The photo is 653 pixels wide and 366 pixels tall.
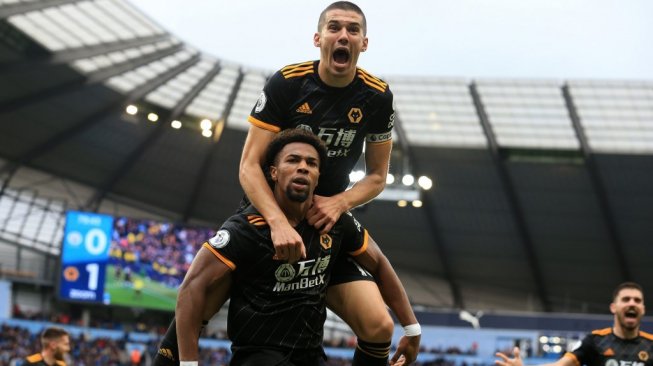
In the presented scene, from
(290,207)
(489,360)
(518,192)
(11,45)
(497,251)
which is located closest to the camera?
(290,207)

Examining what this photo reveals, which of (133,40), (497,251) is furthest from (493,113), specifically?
(133,40)

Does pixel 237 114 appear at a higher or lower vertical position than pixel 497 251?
higher

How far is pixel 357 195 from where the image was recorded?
671 centimetres

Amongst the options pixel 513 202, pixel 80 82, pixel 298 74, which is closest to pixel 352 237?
pixel 298 74

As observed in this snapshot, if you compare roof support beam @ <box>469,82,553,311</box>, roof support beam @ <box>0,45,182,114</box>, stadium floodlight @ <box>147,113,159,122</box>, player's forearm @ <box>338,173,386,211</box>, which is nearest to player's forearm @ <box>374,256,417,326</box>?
player's forearm @ <box>338,173,386,211</box>

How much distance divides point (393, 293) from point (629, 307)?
11.3 ft

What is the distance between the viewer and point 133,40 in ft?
121

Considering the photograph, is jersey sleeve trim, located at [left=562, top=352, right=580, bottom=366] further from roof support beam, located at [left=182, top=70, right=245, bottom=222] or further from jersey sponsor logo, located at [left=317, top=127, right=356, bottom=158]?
roof support beam, located at [left=182, top=70, right=245, bottom=222]

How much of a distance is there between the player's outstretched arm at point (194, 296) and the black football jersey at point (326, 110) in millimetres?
963

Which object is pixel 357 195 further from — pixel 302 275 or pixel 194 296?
pixel 194 296

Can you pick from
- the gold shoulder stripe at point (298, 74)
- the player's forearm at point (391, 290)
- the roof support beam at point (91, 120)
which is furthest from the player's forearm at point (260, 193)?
the roof support beam at point (91, 120)

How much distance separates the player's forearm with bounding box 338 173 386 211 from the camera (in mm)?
6625

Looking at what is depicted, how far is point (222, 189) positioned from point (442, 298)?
12623mm

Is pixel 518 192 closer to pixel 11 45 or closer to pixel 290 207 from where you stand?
pixel 11 45
